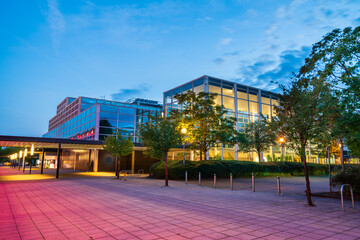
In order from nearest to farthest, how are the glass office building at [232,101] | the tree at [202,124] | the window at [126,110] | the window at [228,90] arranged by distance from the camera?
the tree at [202,124]
the glass office building at [232,101]
the window at [228,90]
the window at [126,110]

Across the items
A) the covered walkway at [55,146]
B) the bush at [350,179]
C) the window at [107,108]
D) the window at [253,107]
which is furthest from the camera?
the window at [253,107]

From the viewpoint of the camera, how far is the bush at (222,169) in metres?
22.5

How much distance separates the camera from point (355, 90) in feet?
34.1

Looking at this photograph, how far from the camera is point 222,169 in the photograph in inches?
921

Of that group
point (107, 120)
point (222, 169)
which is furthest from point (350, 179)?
point (107, 120)

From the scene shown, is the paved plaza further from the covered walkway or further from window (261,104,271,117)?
window (261,104,271,117)

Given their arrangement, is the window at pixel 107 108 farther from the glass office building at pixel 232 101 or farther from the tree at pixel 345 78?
the tree at pixel 345 78

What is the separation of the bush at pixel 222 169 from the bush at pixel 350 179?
406 inches

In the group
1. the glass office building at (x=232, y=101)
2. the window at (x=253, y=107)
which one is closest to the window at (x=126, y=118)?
the glass office building at (x=232, y=101)

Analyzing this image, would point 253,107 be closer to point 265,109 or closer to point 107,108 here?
point 265,109

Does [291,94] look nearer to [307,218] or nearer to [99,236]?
[307,218]

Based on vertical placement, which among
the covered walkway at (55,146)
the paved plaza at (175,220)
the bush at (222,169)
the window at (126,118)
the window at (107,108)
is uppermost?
the window at (107,108)

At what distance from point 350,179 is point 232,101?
3058 cm

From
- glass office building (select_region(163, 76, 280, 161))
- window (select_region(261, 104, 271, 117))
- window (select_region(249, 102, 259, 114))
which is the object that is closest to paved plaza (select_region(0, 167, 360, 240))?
glass office building (select_region(163, 76, 280, 161))
